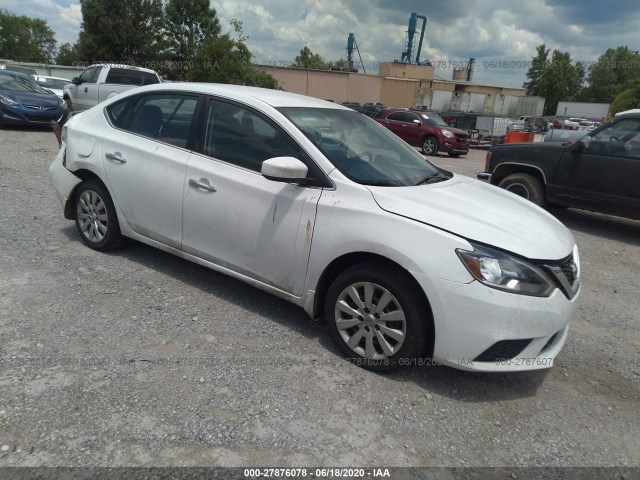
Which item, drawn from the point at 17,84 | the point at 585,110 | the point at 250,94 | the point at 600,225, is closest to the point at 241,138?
the point at 250,94

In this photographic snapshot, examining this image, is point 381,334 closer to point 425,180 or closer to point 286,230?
point 286,230

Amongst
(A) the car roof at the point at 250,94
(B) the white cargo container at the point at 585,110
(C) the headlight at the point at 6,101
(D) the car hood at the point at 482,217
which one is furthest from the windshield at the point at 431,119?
(B) the white cargo container at the point at 585,110

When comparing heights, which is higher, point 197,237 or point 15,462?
point 197,237

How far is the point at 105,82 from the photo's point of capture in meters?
14.2

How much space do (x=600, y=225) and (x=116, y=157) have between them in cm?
740

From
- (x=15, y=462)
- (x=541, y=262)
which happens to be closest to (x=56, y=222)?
(x=15, y=462)

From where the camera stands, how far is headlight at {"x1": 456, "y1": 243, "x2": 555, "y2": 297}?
2682 mm

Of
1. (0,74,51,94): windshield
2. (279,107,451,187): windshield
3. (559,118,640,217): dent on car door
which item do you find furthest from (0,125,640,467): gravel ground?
(0,74,51,94): windshield

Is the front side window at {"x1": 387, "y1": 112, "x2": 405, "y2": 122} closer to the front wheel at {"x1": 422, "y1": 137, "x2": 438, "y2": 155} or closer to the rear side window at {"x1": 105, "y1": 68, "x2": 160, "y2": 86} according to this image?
the front wheel at {"x1": 422, "y1": 137, "x2": 438, "y2": 155}

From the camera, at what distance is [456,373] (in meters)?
3.20

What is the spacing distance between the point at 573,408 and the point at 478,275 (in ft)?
3.65

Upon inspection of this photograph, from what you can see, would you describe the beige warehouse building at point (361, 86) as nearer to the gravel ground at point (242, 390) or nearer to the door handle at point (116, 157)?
the door handle at point (116, 157)

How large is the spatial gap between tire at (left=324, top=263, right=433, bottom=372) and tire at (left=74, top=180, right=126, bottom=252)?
2.41 m

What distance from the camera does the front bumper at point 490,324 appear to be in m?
2.67
